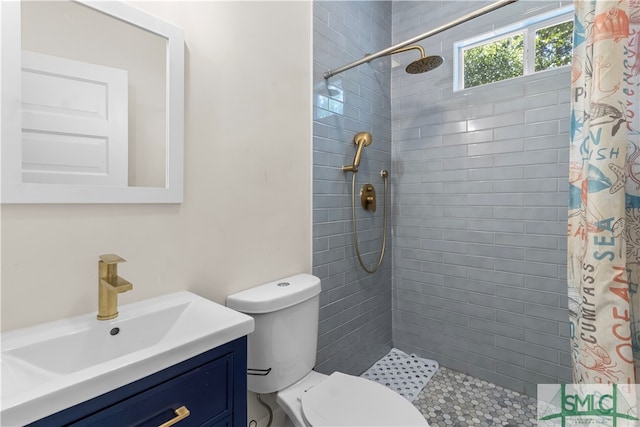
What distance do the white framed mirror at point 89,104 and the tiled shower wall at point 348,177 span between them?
2.52 ft

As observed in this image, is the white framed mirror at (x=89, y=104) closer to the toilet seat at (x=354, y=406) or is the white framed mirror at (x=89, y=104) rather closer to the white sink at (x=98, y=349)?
the white sink at (x=98, y=349)

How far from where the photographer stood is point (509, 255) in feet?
6.13

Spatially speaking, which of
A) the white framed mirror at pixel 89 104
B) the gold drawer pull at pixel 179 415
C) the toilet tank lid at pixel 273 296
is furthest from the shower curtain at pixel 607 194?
the white framed mirror at pixel 89 104

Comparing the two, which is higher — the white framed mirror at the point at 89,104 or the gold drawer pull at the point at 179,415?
the white framed mirror at the point at 89,104

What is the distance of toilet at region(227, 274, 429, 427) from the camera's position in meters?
1.10

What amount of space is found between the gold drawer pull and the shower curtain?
1.14 m

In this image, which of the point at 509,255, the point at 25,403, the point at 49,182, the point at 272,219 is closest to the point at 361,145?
the point at 272,219

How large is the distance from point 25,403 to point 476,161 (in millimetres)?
2152

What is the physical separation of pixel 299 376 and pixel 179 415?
2.23 feet

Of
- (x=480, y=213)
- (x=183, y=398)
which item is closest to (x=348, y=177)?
(x=480, y=213)

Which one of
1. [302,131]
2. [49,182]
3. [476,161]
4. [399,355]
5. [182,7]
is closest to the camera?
[49,182]

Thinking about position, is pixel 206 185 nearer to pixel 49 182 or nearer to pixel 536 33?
pixel 49 182

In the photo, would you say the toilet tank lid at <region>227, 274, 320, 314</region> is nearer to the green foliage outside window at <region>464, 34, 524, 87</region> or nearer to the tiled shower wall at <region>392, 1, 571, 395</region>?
the tiled shower wall at <region>392, 1, 571, 395</region>

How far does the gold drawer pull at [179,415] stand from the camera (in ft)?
2.30
